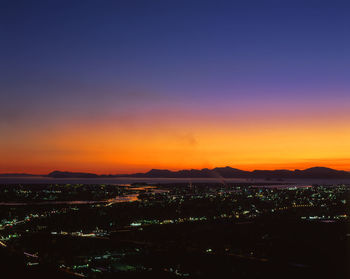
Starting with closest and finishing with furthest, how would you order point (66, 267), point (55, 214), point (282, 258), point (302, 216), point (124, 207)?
point (66, 267) → point (282, 258) → point (302, 216) → point (55, 214) → point (124, 207)

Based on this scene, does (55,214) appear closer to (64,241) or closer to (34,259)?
(64,241)

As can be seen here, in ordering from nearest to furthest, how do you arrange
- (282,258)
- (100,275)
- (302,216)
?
(100,275)
(282,258)
(302,216)

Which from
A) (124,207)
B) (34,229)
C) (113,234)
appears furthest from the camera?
(124,207)

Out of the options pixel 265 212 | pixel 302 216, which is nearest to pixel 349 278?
pixel 302 216

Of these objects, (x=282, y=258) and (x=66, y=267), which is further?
(x=282, y=258)

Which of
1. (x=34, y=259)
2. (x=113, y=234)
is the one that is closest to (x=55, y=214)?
(x=113, y=234)

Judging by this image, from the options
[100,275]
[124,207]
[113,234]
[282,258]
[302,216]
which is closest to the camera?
[100,275]

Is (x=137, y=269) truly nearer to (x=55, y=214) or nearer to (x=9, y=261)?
(x=9, y=261)

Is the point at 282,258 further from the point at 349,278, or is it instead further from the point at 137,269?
the point at 137,269

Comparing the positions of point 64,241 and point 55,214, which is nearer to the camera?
point 64,241

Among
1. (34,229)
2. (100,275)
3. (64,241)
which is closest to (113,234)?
(64,241)
